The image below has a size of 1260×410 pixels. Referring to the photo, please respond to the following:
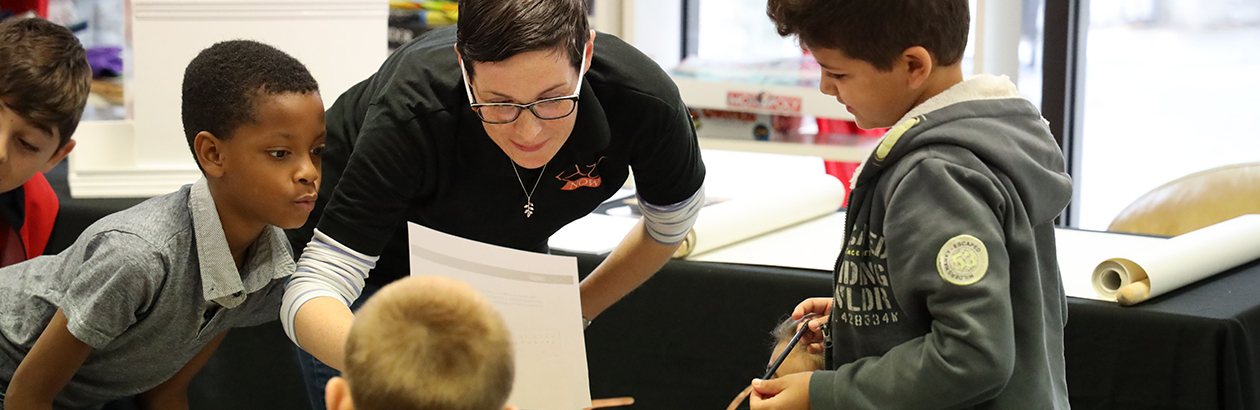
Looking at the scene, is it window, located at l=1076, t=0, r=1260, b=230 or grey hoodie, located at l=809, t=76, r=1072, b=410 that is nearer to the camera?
grey hoodie, located at l=809, t=76, r=1072, b=410

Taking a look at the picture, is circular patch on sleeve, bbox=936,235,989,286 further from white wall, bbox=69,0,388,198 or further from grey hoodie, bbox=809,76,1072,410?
white wall, bbox=69,0,388,198

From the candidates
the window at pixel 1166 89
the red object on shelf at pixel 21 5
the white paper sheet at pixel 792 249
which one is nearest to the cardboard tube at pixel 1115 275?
the white paper sheet at pixel 792 249

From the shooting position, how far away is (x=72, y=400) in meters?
1.32

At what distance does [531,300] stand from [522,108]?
213 mm

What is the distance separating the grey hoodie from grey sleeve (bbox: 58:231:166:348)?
2.52 feet

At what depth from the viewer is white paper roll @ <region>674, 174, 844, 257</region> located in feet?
5.45

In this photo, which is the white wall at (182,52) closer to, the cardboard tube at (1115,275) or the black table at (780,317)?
the black table at (780,317)

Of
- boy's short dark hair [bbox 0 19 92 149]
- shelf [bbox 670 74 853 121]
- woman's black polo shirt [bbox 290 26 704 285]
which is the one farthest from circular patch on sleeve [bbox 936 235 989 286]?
shelf [bbox 670 74 853 121]

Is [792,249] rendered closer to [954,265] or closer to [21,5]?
[954,265]

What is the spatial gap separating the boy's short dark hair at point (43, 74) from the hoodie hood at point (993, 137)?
1129 millimetres

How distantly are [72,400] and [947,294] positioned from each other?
109 cm

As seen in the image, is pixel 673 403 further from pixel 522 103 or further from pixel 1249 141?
pixel 1249 141

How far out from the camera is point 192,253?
4.04 ft

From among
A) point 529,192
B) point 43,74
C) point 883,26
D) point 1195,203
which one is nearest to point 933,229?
point 883,26
